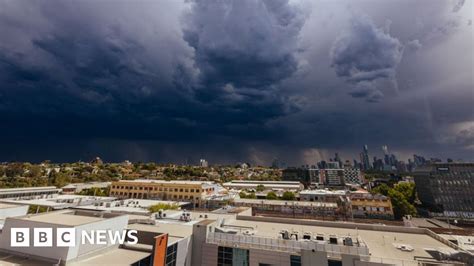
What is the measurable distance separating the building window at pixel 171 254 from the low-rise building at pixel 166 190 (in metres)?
58.8

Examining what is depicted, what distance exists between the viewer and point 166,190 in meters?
88.5

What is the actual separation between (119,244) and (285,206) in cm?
5695

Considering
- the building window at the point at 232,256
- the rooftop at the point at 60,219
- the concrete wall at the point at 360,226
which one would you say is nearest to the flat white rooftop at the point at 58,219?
the rooftop at the point at 60,219

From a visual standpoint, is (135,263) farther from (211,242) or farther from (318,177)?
(318,177)

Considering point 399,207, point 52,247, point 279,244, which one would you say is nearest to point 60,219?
point 52,247

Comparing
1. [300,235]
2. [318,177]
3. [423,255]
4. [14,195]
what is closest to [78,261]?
[300,235]

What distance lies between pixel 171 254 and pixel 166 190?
72.6m

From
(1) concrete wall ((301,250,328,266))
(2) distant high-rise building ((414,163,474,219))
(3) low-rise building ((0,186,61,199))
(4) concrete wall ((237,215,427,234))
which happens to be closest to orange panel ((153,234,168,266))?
(1) concrete wall ((301,250,328,266))

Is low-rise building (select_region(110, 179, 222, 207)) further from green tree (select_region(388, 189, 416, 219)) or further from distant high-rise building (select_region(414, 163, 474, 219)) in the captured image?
distant high-rise building (select_region(414, 163, 474, 219))

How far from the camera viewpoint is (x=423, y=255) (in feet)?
66.3

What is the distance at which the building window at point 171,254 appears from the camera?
64.8 ft

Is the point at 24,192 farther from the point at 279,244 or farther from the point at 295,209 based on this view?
the point at 279,244

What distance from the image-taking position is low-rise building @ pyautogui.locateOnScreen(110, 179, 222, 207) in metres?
83.6

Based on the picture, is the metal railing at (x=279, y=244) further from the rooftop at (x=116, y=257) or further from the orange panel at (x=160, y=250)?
the rooftop at (x=116, y=257)
